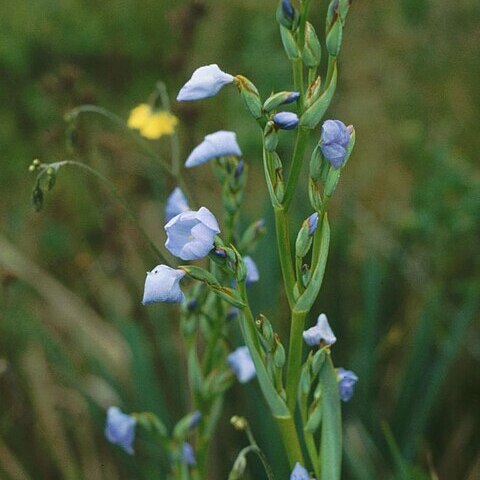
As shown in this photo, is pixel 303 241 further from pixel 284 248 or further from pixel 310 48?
pixel 310 48

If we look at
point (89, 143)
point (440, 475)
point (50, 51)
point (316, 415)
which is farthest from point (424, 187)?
point (50, 51)

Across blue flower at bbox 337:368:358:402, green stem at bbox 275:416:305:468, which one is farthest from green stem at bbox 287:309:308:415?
blue flower at bbox 337:368:358:402

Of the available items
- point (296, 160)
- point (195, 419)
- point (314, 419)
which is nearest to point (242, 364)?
point (195, 419)

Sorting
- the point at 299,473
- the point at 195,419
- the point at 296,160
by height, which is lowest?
the point at 299,473

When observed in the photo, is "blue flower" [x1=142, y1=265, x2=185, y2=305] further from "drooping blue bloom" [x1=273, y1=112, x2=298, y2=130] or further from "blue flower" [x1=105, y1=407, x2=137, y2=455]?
"blue flower" [x1=105, y1=407, x2=137, y2=455]

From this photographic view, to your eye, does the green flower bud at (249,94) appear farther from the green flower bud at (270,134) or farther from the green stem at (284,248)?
the green stem at (284,248)

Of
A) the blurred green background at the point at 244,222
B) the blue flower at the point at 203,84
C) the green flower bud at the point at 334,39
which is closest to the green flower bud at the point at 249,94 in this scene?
the blue flower at the point at 203,84
